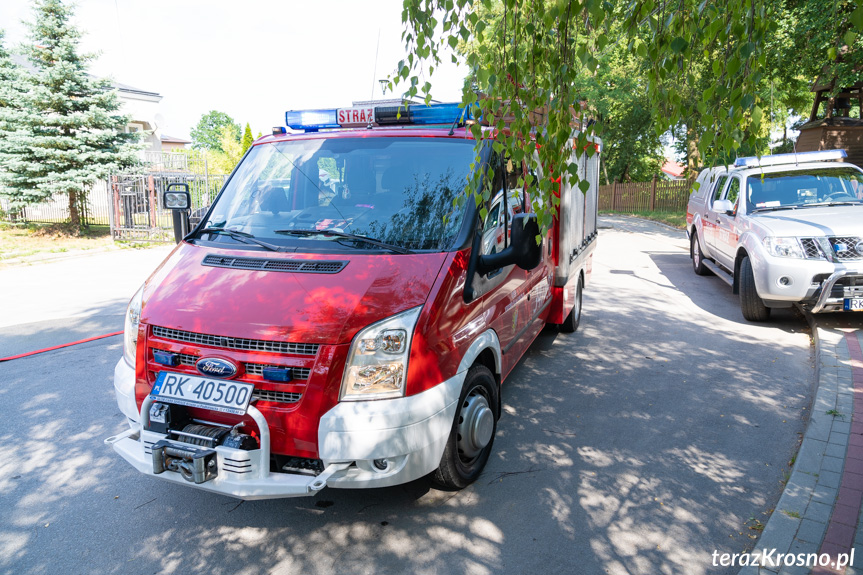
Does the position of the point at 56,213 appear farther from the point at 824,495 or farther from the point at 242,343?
the point at 824,495

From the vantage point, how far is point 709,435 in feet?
15.1

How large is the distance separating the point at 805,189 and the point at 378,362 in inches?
313

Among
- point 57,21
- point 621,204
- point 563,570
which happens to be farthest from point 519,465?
point 621,204

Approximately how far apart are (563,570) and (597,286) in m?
8.25

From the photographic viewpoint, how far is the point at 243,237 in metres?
3.93

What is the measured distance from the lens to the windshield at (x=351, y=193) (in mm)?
3723

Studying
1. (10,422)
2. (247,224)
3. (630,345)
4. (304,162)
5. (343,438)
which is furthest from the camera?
(630,345)

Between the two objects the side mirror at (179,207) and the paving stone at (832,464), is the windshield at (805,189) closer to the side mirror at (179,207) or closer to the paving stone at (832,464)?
the paving stone at (832,464)

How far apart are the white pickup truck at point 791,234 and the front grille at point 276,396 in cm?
579

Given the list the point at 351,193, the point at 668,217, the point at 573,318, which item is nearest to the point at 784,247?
the point at 573,318

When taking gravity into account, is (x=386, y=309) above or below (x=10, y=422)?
above

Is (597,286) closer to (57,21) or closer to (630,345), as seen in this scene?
(630,345)

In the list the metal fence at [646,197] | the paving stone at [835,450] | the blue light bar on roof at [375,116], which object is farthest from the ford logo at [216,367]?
the metal fence at [646,197]

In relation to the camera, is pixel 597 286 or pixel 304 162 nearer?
pixel 304 162
